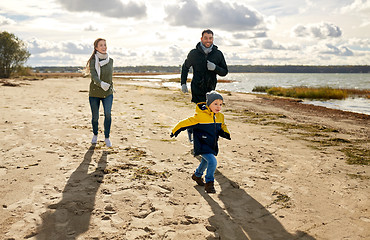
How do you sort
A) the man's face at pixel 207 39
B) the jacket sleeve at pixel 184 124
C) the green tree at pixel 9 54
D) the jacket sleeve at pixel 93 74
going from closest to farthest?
1. the jacket sleeve at pixel 184 124
2. the man's face at pixel 207 39
3. the jacket sleeve at pixel 93 74
4. the green tree at pixel 9 54

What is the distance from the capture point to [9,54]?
43344mm

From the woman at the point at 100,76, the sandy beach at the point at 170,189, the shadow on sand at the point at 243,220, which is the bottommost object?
the shadow on sand at the point at 243,220

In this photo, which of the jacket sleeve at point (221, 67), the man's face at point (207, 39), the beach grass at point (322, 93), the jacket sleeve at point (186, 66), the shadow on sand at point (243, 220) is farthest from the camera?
the beach grass at point (322, 93)

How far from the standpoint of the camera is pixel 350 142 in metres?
7.89

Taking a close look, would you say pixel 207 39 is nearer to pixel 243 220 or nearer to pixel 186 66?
pixel 186 66

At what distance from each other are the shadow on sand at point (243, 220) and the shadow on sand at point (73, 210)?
1.46 metres

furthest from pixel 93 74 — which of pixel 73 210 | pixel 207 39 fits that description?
pixel 73 210

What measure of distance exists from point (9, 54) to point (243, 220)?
163 ft

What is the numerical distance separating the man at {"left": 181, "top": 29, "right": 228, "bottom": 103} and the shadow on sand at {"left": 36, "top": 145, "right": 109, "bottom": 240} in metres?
2.52

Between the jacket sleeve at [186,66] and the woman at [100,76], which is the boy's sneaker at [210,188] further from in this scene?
the woman at [100,76]

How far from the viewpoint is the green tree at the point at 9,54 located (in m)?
42.7

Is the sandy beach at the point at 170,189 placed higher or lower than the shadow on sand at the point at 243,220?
higher

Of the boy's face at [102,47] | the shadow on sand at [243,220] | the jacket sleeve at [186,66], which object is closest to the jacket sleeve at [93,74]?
the boy's face at [102,47]

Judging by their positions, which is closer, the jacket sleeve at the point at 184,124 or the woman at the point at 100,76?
the jacket sleeve at the point at 184,124
